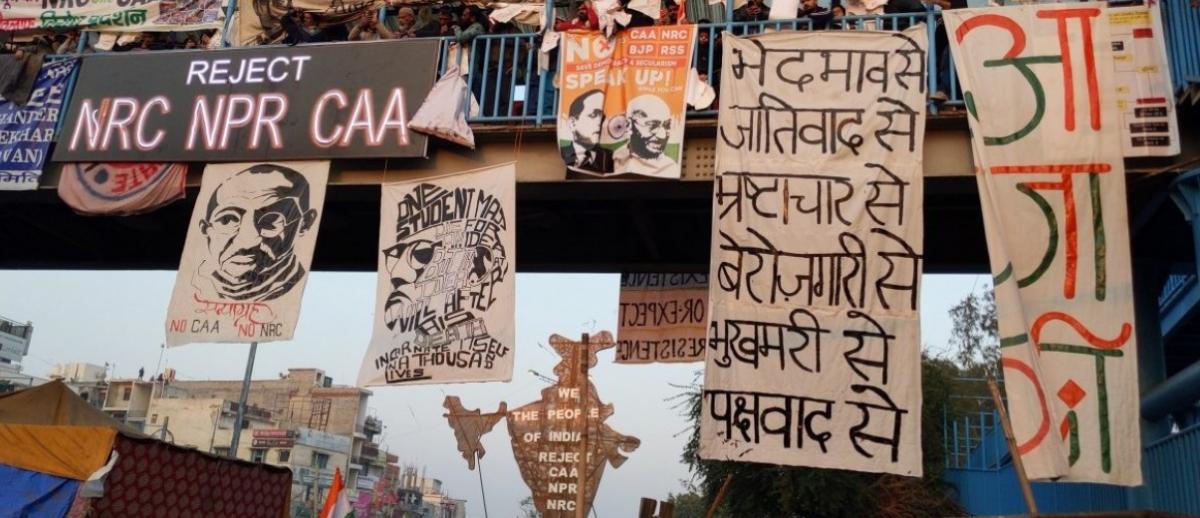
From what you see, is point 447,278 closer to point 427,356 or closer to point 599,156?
point 427,356

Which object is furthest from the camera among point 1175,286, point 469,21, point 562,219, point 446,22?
point 1175,286

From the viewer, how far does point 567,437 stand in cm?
1112

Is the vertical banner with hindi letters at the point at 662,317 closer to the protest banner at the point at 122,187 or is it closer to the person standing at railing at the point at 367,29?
the person standing at railing at the point at 367,29

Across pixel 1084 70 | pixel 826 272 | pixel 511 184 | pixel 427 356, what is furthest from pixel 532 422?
pixel 1084 70

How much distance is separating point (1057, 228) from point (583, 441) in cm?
532

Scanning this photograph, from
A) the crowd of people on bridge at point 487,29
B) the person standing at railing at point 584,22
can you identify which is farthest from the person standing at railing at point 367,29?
the person standing at railing at point 584,22

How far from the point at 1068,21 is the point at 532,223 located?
6.10m

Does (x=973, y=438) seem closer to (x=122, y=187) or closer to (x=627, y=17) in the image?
(x=627, y=17)

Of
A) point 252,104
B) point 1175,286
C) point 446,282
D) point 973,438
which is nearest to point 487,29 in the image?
point 252,104

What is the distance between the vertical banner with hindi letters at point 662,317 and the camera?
11875 millimetres

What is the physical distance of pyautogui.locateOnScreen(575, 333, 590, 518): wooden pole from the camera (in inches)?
412

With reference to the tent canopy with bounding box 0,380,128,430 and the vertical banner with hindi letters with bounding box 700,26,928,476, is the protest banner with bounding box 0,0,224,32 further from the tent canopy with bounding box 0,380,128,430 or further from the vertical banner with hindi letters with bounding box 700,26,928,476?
the vertical banner with hindi letters with bounding box 700,26,928,476

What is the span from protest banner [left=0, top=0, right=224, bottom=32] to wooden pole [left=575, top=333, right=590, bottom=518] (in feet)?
19.1

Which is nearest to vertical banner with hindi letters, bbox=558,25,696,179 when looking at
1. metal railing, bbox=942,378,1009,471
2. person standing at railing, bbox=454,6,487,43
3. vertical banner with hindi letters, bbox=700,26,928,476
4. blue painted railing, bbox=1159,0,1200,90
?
vertical banner with hindi letters, bbox=700,26,928,476
